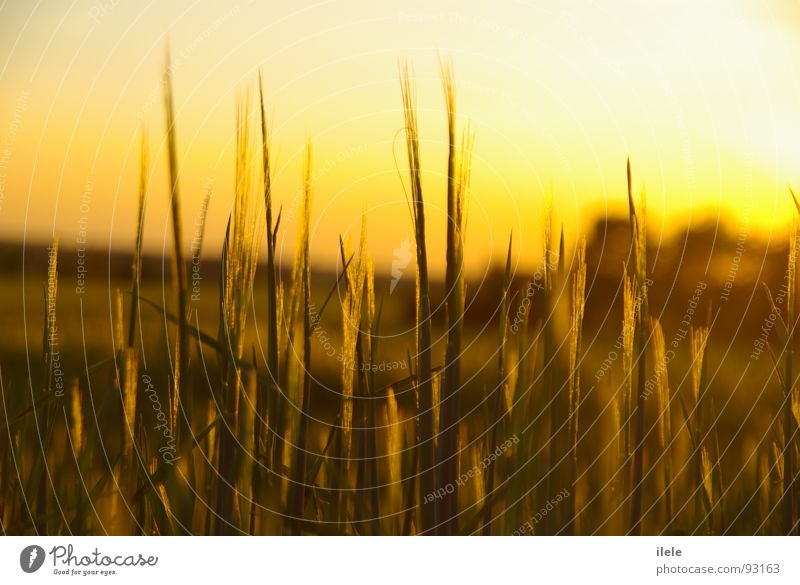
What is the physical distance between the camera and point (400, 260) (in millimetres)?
1346

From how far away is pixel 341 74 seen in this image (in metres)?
1.40

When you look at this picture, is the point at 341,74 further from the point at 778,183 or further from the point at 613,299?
the point at 778,183

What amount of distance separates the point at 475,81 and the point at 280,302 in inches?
20.5

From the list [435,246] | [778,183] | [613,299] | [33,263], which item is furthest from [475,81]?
[33,263]
